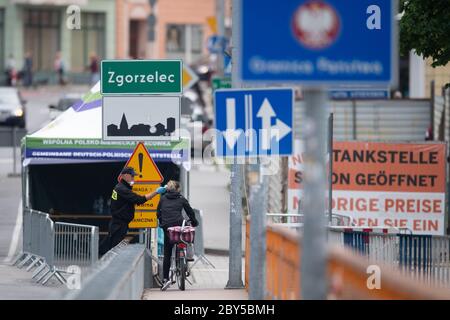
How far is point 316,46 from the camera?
27.9ft

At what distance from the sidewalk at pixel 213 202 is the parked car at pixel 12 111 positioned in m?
8.58

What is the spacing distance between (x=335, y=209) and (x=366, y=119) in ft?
22.7

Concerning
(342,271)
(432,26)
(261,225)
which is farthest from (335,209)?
(342,271)

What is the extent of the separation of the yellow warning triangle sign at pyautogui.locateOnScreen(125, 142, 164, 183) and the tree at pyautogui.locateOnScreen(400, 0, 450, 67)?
496cm

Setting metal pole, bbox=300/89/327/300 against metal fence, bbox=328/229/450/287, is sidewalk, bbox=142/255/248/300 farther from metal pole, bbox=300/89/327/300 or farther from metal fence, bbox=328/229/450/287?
metal pole, bbox=300/89/327/300

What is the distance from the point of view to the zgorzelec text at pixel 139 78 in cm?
1861

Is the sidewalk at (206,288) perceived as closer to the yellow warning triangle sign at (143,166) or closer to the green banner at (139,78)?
the yellow warning triangle sign at (143,166)

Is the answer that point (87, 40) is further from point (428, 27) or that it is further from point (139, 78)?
point (139, 78)

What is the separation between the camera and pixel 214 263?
81.8 feet

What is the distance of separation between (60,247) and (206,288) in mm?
2757

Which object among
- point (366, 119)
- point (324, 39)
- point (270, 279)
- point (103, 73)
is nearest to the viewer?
point (324, 39)

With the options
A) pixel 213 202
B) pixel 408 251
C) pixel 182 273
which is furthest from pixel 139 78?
pixel 213 202

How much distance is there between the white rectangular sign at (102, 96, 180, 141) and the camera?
18531 millimetres

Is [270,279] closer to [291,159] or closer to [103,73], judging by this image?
[103,73]
